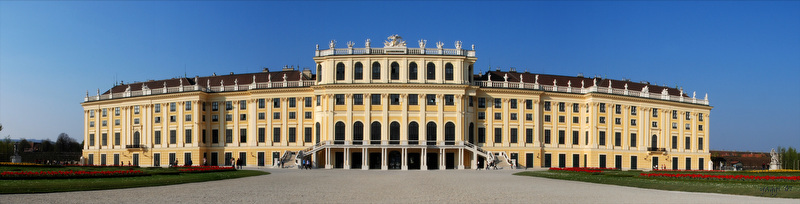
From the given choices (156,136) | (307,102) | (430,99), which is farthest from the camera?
(156,136)

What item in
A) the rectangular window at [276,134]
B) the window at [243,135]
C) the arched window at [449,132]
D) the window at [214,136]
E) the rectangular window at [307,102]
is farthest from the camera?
the window at [214,136]

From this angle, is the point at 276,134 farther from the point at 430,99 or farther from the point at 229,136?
the point at 430,99

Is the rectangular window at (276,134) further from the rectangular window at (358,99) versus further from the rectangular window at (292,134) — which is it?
the rectangular window at (358,99)

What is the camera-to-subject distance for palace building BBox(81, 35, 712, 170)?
267 feet

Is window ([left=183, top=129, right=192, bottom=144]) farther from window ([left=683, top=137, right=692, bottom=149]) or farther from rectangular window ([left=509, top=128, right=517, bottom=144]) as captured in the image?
window ([left=683, top=137, right=692, bottom=149])

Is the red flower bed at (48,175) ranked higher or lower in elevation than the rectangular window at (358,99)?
lower

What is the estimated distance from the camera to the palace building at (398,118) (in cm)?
8150

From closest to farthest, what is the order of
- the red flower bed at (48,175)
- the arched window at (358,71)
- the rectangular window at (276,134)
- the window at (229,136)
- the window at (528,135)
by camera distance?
the red flower bed at (48,175), the arched window at (358,71), the window at (528,135), the rectangular window at (276,134), the window at (229,136)

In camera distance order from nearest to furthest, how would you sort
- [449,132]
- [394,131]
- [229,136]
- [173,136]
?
[394,131] < [449,132] < [229,136] < [173,136]

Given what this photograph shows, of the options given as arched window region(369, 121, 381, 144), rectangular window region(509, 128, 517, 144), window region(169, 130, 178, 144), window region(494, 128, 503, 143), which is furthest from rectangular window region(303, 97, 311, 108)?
rectangular window region(509, 128, 517, 144)

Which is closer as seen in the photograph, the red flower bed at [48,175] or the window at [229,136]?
the red flower bed at [48,175]

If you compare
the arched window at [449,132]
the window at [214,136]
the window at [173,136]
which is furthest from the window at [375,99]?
the window at [173,136]

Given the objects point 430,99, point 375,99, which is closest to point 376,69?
point 375,99

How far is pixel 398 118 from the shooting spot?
81750mm
